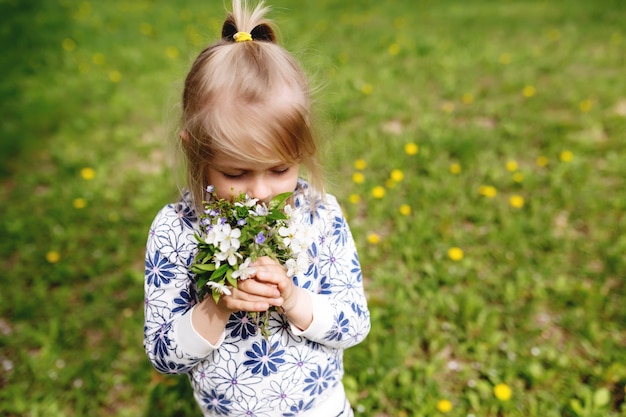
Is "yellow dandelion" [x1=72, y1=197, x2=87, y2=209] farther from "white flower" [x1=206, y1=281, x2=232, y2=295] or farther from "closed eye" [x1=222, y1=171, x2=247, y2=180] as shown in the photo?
"white flower" [x1=206, y1=281, x2=232, y2=295]

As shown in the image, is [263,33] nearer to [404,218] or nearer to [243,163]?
[243,163]

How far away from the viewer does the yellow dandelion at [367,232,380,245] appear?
281cm

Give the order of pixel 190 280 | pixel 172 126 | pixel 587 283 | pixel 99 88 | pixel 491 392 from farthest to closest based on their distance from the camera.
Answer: pixel 99 88 < pixel 587 283 < pixel 491 392 < pixel 172 126 < pixel 190 280

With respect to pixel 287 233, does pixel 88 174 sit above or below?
below

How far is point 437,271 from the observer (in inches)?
104

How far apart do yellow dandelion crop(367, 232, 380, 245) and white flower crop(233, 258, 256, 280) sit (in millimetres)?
1812

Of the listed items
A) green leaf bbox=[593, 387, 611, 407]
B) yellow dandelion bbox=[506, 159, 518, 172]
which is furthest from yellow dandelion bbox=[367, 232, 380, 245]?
green leaf bbox=[593, 387, 611, 407]

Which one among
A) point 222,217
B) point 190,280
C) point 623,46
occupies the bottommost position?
point 623,46

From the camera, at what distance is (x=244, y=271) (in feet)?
3.42

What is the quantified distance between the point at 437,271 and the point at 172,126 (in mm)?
1700

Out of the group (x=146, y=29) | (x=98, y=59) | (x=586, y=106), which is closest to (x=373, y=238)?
(x=586, y=106)

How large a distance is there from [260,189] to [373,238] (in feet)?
5.42

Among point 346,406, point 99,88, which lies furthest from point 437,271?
point 99,88

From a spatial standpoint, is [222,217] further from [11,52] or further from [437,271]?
[11,52]
